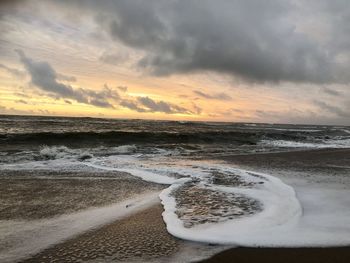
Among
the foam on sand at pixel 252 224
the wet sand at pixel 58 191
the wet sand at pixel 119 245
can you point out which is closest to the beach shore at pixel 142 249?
the wet sand at pixel 119 245

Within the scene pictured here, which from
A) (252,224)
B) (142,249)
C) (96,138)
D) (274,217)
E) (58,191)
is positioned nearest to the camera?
(142,249)

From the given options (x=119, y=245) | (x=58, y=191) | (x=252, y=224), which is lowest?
(x=58, y=191)

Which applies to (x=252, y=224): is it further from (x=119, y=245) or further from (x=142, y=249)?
(x=119, y=245)

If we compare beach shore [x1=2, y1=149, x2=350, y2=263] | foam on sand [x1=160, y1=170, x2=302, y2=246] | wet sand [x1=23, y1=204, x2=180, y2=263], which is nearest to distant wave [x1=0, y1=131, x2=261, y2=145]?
foam on sand [x1=160, y1=170, x2=302, y2=246]

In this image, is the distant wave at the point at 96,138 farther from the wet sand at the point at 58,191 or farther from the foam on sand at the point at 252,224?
the foam on sand at the point at 252,224

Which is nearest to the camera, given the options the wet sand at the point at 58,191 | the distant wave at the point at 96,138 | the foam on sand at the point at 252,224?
the foam on sand at the point at 252,224

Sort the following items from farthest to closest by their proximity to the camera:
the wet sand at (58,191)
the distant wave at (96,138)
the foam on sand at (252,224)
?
the distant wave at (96,138) < the wet sand at (58,191) < the foam on sand at (252,224)

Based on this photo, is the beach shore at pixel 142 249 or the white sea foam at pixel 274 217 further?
the white sea foam at pixel 274 217

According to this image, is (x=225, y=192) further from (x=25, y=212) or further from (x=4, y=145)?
(x=4, y=145)

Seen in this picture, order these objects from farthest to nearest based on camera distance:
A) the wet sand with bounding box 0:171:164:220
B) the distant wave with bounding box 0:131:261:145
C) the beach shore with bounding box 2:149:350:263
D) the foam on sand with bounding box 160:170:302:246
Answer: the distant wave with bounding box 0:131:261:145 → the wet sand with bounding box 0:171:164:220 → the foam on sand with bounding box 160:170:302:246 → the beach shore with bounding box 2:149:350:263

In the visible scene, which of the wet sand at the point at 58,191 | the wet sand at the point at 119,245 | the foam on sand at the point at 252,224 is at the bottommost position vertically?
the wet sand at the point at 58,191

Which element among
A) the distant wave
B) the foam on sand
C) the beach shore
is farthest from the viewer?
the distant wave

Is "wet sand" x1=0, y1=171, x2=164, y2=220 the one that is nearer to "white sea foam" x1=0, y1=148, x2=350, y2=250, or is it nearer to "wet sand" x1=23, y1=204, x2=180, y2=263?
"white sea foam" x1=0, y1=148, x2=350, y2=250

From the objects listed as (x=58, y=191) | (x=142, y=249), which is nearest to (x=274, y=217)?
(x=142, y=249)
